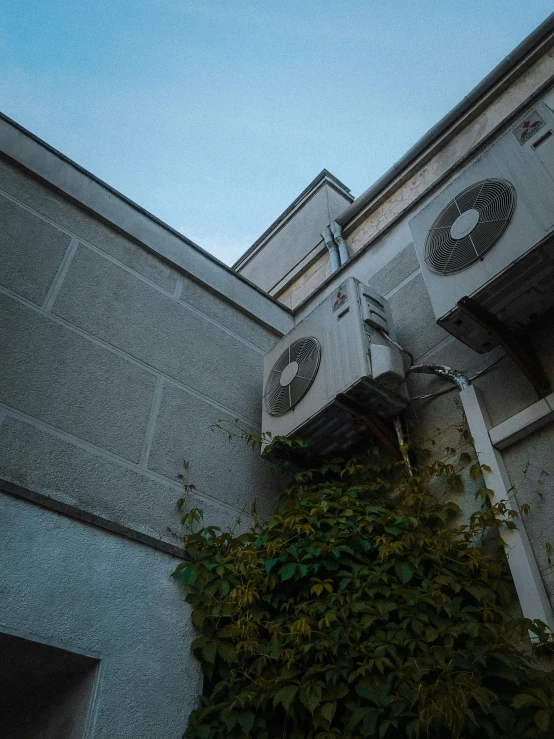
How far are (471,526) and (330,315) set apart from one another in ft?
4.94

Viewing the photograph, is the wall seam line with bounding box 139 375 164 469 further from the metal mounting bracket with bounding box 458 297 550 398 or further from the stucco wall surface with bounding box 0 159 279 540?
the metal mounting bracket with bounding box 458 297 550 398

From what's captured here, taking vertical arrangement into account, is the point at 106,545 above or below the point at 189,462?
below

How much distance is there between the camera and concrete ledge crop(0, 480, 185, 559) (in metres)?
2.49

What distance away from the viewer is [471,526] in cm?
259

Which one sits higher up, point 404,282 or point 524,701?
point 404,282

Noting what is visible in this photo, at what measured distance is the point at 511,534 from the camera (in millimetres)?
2535

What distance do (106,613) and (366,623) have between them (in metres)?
1.03

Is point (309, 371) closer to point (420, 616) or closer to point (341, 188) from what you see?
point (420, 616)

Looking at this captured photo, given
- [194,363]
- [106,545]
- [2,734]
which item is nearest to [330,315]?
[194,363]

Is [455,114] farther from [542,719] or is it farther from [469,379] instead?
[542,719]

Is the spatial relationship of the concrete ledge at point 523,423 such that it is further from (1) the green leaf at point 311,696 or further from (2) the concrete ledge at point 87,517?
(2) the concrete ledge at point 87,517

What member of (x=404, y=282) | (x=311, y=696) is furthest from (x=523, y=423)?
(x=404, y=282)

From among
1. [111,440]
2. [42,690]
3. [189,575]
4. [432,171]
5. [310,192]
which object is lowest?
[42,690]

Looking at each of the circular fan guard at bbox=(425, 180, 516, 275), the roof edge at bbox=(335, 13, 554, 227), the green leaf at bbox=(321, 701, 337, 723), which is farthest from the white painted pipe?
the roof edge at bbox=(335, 13, 554, 227)
